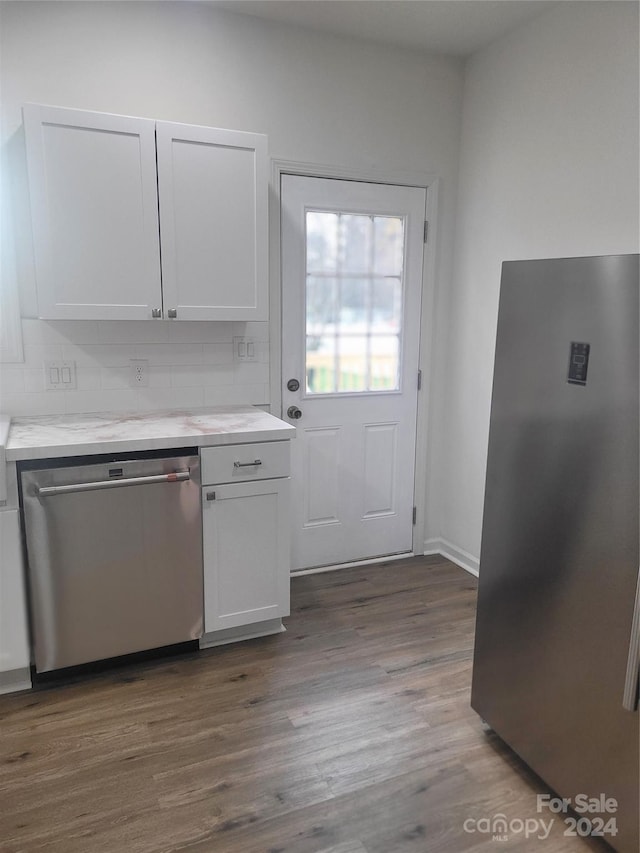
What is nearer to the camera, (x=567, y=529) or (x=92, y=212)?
Result: (x=567, y=529)

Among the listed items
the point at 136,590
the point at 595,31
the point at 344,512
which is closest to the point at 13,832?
the point at 136,590

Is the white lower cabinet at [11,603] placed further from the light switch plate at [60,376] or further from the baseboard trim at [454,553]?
the baseboard trim at [454,553]

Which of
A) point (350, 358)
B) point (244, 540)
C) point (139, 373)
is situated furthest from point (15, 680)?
point (350, 358)

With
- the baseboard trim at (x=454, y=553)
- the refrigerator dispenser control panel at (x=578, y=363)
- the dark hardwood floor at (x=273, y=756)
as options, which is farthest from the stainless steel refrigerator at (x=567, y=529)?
the baseboard trim at (x=454, y=553)

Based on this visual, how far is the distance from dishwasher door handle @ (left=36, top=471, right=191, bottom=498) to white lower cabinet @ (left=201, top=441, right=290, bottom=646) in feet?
0.37

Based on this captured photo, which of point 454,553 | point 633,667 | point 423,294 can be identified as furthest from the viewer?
point 454,553

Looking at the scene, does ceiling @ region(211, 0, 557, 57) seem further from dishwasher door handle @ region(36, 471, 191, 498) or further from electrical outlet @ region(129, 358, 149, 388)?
dishwasher door handle @ region(36, 471, 191, 498)

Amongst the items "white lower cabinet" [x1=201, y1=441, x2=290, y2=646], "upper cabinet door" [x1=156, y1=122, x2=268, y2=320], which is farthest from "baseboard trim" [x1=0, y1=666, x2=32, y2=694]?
"upper cabinet door" [x1=156, y1=122, x2=268, y2=320]

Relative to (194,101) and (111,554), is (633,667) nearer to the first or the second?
(111,554)

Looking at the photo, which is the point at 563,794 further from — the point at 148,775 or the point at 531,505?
the point at 148,775

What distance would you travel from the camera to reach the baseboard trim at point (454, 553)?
3395 millimetres

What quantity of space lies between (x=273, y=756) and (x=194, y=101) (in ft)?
8.76

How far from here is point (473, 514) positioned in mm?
3387

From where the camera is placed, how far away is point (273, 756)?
2.00 m
